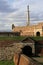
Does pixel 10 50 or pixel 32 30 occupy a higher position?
pixel 32 30

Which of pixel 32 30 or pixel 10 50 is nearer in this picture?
pixel 10 50

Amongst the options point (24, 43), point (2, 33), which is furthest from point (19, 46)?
point (2, 33)

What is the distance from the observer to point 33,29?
2833 cm

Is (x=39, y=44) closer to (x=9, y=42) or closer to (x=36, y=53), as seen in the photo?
(x=36, y=53)

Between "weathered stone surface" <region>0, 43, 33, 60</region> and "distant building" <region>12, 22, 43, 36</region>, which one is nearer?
"weathered stone surface" <region>0, 43, 33, 60</region>

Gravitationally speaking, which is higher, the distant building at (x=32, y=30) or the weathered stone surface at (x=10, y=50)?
the distant building at (x=32, y=30)

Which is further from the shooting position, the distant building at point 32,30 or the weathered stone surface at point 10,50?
Result: the distant building at point 32,30

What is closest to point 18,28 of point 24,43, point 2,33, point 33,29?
point 33,29

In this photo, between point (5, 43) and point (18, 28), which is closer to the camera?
point (5, 43)

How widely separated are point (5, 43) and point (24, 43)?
1.89 meters

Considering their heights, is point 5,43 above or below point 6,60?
above

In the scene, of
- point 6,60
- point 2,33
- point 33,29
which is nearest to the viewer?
point 6,60

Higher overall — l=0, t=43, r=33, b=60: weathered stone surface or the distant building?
the distant building

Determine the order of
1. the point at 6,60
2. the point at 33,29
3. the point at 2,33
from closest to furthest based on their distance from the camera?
1. the point at 6,60
2. the point at 2,33
3. the point at 33,29
